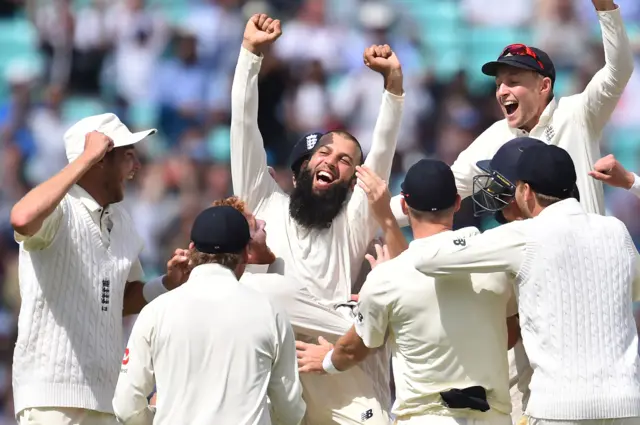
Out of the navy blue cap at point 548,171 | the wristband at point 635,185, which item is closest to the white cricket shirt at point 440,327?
the navy blue cap at point 548,171

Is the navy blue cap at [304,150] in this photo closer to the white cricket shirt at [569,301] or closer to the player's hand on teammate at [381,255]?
the player's hand on teammate at [381,255]


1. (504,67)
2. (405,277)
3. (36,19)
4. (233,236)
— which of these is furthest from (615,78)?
(36,19)

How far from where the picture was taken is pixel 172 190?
1169 centimetres

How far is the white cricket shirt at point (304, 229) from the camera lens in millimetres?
6102

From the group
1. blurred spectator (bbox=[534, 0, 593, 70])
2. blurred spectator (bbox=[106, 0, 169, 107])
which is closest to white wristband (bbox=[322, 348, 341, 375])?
blurred spectator (bbox=[106, 0, 169, 107])

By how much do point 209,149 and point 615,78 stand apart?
6.91m

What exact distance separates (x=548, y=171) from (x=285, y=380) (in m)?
1.37

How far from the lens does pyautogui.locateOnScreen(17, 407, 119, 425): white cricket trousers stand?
17.7ft

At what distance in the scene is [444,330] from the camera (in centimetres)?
499

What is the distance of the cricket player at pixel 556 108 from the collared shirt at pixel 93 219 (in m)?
1.49

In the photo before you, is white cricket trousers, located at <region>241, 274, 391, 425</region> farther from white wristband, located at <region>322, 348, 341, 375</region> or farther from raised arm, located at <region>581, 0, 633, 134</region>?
raised arm, located at <region>581, 0, 633, 134</region>

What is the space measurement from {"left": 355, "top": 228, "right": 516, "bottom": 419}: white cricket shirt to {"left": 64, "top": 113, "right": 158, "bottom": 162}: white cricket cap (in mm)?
1512

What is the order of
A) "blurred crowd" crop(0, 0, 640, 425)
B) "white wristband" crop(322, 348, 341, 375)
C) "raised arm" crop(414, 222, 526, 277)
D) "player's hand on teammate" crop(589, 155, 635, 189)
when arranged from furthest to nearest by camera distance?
"blurred crowd" crop(0, 0, 640, 425), "white wristband" crop(322, 348, 341, 375), "player's hand on teammate" crop(589, 155, 635, 189), "raised arm" crop(414, 222, 526, 277)

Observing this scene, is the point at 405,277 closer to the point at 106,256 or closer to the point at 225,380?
the point at 225,380
